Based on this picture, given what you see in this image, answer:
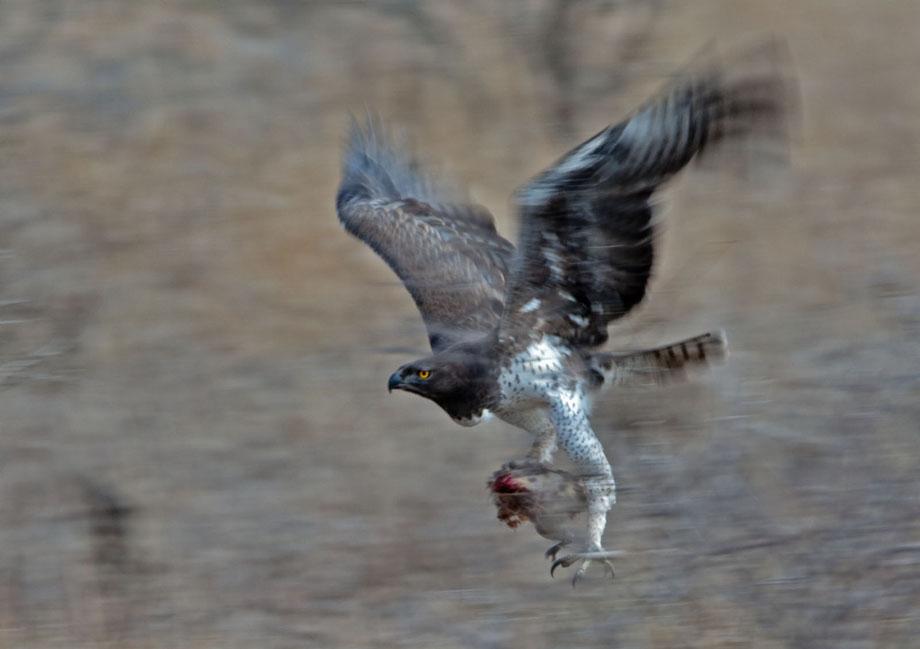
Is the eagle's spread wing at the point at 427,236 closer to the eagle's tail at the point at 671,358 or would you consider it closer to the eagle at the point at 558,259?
the eagle at the point at 558,259

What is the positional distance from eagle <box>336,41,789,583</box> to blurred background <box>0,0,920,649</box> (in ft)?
0.74

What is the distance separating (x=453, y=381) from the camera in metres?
5.79

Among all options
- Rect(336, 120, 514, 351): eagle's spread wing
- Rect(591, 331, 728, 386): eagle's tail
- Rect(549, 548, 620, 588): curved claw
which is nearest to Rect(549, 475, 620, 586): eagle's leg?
Rect(549, 548, 620, 588): curved claw

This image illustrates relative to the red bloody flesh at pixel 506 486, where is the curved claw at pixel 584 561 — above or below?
below

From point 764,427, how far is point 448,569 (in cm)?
217

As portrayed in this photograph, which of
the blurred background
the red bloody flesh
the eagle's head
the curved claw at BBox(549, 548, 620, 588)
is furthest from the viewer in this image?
the eagle's head

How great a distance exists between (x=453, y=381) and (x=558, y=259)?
0.60 metres

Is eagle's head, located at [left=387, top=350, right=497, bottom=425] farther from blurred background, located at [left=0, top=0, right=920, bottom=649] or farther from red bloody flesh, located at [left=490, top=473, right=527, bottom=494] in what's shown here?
red bloody flesh, located at [left=490, top=473, right=527, bottom=494]

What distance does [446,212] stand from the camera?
7133mm

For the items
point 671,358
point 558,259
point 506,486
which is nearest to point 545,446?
point 671,358

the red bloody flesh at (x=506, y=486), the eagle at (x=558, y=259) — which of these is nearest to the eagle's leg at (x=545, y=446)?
the eagle at (x=558, y=259)

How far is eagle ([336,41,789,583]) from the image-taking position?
16.1ft

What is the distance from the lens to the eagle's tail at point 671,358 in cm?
571

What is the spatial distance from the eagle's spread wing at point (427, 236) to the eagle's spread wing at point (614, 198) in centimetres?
56
